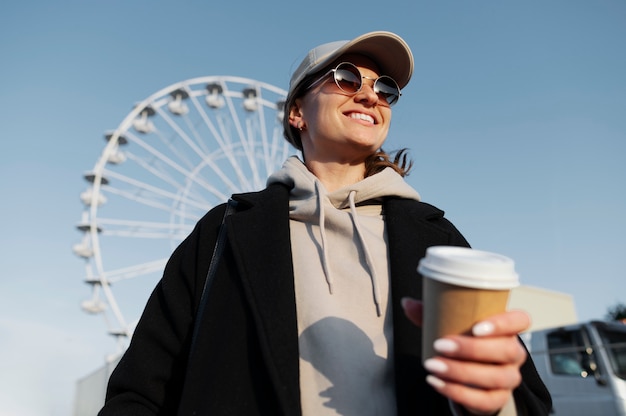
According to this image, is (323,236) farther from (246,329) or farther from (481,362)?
(481,362)

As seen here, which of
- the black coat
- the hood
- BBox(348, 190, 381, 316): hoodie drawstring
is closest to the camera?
the black coat

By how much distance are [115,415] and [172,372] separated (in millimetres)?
193

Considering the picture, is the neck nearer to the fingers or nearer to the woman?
the woman

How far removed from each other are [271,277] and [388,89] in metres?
0.89

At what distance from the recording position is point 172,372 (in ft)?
5.12

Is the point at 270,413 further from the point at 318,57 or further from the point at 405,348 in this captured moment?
the point at 318,57

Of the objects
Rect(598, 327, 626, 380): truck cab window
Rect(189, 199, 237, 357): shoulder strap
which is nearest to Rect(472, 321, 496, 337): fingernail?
Rect(189, 199, 237, 357): shoulder strap

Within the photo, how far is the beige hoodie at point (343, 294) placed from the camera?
4.37 feet

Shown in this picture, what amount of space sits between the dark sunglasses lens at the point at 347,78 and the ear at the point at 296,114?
0.27 meters

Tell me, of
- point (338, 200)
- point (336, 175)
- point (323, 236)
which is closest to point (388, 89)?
point (336, 175)

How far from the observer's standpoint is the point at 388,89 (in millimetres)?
1987

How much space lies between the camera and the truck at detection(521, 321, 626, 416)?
6.03 meters

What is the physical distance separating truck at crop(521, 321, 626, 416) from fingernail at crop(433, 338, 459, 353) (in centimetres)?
619

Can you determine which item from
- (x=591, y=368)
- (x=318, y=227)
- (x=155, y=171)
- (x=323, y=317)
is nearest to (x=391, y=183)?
(x=318, y=227)
